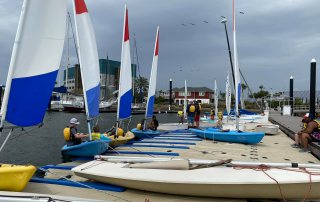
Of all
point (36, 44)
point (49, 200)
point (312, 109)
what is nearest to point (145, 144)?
point (36, 44)

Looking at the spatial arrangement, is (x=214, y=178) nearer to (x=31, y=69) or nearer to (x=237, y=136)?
(x=31, y=69)

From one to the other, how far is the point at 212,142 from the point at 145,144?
2.95m

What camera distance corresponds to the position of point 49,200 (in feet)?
15.6

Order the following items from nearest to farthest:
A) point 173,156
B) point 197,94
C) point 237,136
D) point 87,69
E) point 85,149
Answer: point 85,149
point 87,69
point 173,156
point 237,136
point 197,94

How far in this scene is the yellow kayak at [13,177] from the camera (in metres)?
5.33

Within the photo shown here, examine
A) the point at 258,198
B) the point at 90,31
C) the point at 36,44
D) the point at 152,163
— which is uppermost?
the point at 90,31

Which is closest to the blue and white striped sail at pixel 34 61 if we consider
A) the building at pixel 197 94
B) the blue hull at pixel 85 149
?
the blue hull at pixel 85 149

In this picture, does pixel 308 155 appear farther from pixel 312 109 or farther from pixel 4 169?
pixel 312 109

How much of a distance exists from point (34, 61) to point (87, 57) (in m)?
3.77

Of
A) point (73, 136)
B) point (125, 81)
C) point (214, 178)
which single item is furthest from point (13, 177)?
point (125, 81)

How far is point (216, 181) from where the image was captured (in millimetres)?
5500

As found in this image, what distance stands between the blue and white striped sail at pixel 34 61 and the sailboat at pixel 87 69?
280cm

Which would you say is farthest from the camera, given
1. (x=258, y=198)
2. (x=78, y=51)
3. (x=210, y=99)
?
(x=210, y=99)

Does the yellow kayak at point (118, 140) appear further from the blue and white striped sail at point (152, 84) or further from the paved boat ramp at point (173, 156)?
the blue and white striped sail at point (152, 84)
